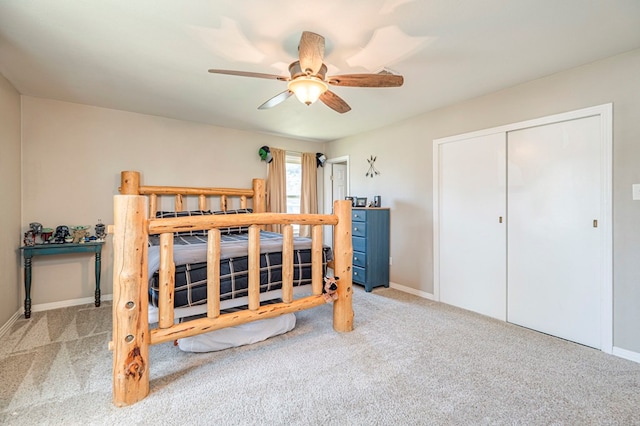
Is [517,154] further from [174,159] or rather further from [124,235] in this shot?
[174,159]

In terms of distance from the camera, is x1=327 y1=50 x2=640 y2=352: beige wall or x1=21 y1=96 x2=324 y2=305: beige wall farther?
x1=21 y1=96 x2=324 y2=305: beige wall

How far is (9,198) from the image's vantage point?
2.70 meters

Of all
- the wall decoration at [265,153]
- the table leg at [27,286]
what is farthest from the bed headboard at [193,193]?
the table leg at [27,286]

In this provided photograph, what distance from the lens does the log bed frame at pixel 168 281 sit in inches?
63.3

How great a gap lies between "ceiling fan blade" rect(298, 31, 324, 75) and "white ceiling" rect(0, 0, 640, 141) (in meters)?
0.16

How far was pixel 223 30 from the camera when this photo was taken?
1.88 meters

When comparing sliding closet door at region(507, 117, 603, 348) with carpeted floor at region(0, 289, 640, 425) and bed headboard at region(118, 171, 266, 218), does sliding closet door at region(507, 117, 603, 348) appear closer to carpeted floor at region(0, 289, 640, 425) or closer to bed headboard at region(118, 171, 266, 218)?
carpeted floor at region(0, 289, 640, 425)

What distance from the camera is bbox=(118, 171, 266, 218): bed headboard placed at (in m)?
3.37

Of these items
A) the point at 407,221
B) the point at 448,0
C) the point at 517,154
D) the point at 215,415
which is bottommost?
the point at 215,415

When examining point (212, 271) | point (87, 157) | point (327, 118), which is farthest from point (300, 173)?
→ point (212, 271)

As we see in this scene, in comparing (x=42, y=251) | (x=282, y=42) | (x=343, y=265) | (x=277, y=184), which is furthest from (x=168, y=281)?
(x=277, y=184)

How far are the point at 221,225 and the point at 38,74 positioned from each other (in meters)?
2.29

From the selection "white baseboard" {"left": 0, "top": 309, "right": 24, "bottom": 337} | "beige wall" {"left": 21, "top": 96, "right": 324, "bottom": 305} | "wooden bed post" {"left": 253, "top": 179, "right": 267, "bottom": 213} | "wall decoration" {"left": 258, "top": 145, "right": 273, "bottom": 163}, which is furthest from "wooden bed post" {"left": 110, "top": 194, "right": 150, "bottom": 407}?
"wall decoration" {"left": 258, "top": 145, "right": 273, "bottom": 163}

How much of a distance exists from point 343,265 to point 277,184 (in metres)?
2.39
